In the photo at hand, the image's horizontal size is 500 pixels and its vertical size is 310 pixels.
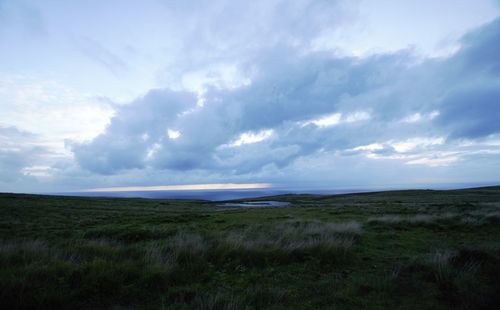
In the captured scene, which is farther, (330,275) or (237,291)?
(330,275)

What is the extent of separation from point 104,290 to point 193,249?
2.69 m

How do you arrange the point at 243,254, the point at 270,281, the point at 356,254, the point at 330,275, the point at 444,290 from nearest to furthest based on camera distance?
1. the point at 444,290
2. the point at 270,281
3. the point at 330,275
4. the point at 243,254
5. the point at 356,254

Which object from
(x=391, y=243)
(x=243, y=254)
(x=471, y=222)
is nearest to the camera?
(x=243, y=254)

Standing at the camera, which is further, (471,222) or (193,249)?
(471,222)

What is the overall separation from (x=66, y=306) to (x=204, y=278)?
2.65 meters

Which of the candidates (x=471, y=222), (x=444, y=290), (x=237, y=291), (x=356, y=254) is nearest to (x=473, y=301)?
(x=444, y=290)

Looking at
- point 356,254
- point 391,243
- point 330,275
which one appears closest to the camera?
point 330,275

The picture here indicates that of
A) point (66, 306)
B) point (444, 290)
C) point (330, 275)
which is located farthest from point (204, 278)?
point (444, 290)

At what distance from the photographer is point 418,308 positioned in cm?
423

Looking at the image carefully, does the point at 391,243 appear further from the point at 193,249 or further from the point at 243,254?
the point at 193,249

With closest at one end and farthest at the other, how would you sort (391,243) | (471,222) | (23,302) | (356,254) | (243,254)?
(23,302), (243,254), (356,254), (391,243), (471,222)

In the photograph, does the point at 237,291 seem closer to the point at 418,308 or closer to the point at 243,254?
the point at 243,254

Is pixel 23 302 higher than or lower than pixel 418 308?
higher

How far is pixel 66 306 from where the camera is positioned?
4.32 m
